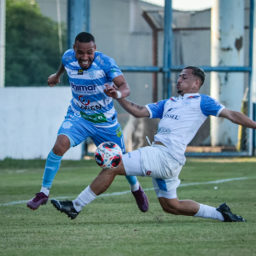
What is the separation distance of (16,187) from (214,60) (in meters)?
8.08

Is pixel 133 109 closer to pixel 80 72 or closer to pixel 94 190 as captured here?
pixel 94 190

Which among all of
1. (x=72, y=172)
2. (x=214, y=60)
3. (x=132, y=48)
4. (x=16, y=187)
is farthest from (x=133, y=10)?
(x=16, y=187)

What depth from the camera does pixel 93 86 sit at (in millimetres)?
8023

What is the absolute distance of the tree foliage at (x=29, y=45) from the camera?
39.3 metres

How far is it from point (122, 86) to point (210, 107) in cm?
96

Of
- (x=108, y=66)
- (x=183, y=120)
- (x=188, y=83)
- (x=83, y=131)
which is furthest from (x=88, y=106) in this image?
(x=183, y=120)

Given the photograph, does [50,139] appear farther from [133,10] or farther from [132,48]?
[133,10]

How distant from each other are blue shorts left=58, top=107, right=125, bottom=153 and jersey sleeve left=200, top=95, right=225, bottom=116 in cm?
157

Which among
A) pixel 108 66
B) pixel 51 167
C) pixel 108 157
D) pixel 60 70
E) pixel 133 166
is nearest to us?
pixel 108 157

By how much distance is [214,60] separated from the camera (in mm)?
17562

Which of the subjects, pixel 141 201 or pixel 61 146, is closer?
pixel 61 146

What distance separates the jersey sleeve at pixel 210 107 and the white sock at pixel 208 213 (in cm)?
90

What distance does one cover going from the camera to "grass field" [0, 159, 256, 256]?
A: 18.4 ft

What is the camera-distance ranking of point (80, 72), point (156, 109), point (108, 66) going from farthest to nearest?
point (80, 72) → point (108, 66) → point (156, 109)
